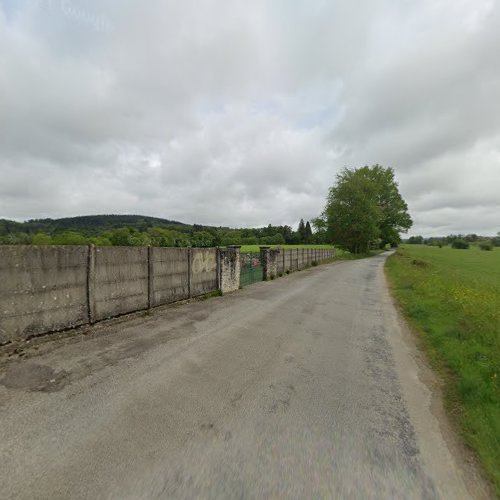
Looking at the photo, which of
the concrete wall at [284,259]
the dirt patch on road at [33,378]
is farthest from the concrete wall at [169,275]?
the concrete wall at [284,259]

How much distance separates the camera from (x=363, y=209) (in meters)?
44.4

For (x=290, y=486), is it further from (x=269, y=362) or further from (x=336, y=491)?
(x=269, y=362)

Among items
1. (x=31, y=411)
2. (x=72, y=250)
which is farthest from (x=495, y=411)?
(x=72, y=250)

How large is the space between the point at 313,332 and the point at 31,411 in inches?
203

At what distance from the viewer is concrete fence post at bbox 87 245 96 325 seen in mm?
5711

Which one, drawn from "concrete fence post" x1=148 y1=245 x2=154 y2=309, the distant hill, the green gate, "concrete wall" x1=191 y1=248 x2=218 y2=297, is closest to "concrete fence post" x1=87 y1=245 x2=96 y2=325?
"concrete fence post" x1=148 y1=245 x2=154 y2=309

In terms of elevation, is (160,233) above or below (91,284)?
above

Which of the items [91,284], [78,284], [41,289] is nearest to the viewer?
[41,289]

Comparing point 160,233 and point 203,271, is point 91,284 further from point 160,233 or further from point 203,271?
point 160,233

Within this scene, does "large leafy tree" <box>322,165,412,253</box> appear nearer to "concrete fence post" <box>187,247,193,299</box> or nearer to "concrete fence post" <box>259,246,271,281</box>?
"concrete fence post" <box>259,246,271,281</box>

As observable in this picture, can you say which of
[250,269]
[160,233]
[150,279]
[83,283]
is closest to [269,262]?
[250,269]

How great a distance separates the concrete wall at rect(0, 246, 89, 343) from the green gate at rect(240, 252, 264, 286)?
7760mm

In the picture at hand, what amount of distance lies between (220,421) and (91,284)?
14.7ft

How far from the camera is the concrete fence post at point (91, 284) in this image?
18.7 feet
